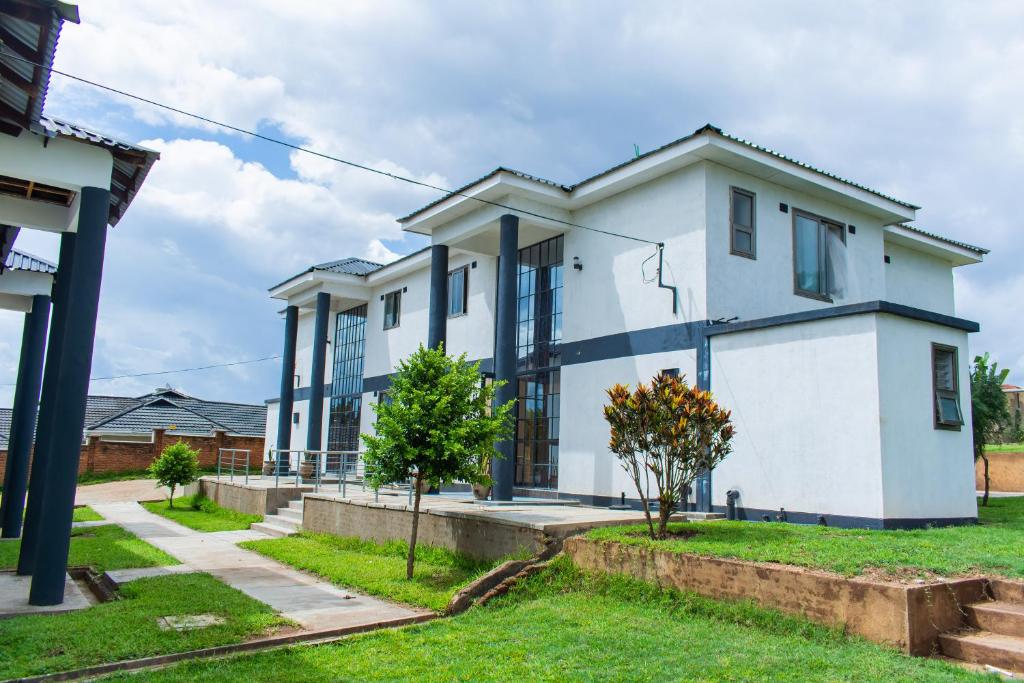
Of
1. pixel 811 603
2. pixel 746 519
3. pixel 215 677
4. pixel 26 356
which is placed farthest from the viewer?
pixel 26 356

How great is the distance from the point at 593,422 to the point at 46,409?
9.18 meters

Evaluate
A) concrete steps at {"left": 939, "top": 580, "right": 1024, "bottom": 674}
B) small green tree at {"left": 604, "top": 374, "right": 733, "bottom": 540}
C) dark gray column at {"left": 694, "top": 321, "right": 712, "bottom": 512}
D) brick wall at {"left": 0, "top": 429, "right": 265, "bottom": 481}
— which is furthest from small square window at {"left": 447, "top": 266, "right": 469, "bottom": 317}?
brick wall at {"left": 0, "top": 429, "right": 265, "bottom": 481}

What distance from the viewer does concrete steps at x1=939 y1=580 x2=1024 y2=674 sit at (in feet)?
18.7

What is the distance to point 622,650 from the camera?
6312 millimetres

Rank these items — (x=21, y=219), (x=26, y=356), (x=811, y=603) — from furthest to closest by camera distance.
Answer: (x=26, y=356) < (x=21, y=219) < (x=811, y=603)

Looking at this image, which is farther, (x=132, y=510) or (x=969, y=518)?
(x=132, y=510)

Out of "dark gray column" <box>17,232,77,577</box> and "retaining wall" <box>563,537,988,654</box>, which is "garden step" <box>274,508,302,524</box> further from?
"retaining wall" <box>563,537,988,654</box>

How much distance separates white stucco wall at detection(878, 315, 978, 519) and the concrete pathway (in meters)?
6.61

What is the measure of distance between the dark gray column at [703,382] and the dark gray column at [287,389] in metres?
16.6

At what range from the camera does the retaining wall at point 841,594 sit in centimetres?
602

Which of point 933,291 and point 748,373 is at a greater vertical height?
point 933,291

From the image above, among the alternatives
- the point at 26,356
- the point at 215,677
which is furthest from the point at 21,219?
the point at 215,677

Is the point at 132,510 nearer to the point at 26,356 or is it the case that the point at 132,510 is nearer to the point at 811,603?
the point at 26,356

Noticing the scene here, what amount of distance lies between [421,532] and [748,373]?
18.9 feet
